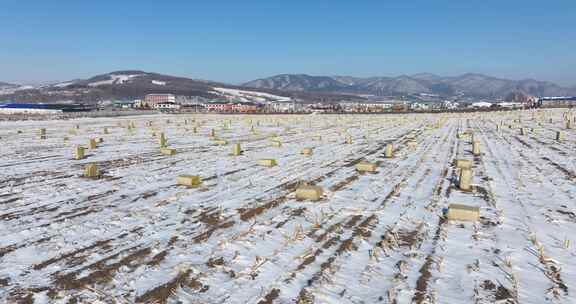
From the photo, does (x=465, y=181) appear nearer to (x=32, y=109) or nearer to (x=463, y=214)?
(x=463, y=214)

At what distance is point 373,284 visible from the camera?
6.65 m

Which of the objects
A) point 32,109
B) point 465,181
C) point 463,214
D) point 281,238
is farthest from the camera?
point 32,109

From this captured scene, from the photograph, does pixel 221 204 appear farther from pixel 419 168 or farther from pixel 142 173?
pixel 419 168

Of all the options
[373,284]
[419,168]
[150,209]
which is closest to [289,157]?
[419,168]

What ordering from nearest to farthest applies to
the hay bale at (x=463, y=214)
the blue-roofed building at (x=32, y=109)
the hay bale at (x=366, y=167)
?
the hay bale at (x=463, y=214), the hay bale at (x=366, y=167), the blue-roofed building at (x=32, y=109)

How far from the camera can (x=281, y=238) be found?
8789 millimetres

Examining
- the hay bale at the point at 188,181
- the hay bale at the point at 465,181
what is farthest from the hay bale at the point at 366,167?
the hay bale at the point at 188,181

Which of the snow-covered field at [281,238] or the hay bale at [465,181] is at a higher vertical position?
the hay bale at [465,181]

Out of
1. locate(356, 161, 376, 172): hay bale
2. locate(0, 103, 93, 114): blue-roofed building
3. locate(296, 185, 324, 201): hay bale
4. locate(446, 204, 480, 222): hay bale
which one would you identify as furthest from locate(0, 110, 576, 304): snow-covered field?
locate(0, 103, 93, 114): blue-roofed building

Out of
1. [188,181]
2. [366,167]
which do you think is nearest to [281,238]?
[188,181]

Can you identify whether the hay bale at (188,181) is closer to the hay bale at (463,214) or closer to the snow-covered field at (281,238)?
the snow-covered field at (281,238)

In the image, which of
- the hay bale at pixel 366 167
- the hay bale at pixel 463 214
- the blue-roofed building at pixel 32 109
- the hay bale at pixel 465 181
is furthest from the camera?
the blue-roofed building at pixel 32 109

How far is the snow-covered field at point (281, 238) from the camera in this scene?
6.45m

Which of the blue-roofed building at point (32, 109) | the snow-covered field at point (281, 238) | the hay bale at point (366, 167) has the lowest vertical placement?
the snow-covered field at point (281, 238)
